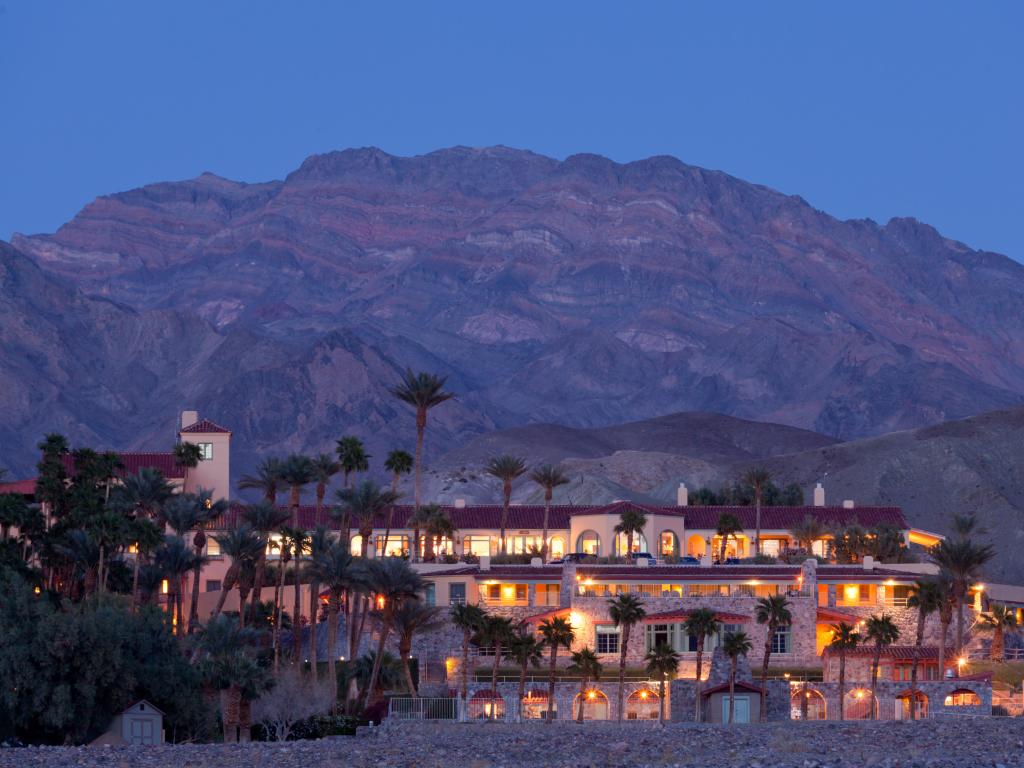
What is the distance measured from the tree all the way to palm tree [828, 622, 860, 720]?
5.89m

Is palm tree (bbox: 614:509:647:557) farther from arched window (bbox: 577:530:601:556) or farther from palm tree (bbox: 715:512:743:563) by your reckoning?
palm tree (bbox: 715:512:743:563)

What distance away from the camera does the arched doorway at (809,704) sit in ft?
251

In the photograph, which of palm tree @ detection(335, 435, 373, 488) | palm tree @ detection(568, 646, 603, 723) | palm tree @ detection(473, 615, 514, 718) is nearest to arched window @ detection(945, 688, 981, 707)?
palm tree @ detection(568, 646, 603, 723)

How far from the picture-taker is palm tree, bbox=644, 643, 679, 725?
7438 centimetres

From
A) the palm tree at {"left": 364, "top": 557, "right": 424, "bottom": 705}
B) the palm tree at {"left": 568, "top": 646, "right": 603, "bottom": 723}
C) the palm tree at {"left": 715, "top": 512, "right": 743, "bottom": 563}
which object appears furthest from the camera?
the palm tree at {"left": 715, "top": 512, "right": 743, "bottom": 563}

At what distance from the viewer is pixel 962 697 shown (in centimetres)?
7738

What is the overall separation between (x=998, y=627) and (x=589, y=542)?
92.6ft

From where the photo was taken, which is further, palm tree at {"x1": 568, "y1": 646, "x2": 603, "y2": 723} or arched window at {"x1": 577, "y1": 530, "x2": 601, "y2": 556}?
arched window at {"x1": 577, "y1": 530, "x2": 601, "y2": 556}

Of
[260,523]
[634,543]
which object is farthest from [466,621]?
[634,543]

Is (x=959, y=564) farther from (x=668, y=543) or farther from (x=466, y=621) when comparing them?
(x=668, y=543)

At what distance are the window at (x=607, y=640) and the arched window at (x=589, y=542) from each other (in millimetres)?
24007

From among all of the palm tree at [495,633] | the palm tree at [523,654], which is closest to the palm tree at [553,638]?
the palm tree at [523,654]

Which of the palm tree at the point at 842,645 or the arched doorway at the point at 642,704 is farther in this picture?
the arched doorway at the point at 642,704

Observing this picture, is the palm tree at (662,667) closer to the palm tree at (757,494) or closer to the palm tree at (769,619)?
the palm tree at (769,619)
